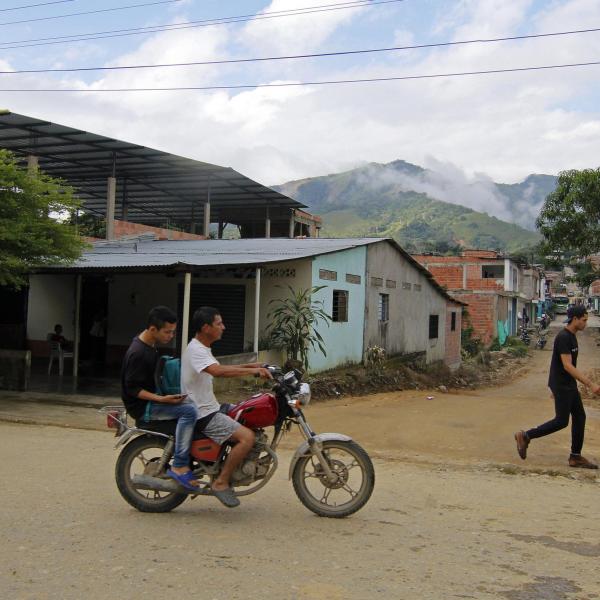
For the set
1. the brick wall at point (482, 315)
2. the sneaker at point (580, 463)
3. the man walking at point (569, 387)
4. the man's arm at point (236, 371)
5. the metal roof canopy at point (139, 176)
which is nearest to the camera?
the man's arm at point (236, 371)

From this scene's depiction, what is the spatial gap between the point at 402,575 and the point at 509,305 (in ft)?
139

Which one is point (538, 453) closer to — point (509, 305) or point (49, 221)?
point (49, 221)

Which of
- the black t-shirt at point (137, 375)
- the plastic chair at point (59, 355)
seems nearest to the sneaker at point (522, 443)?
the black t-shirt at point (137, 375)

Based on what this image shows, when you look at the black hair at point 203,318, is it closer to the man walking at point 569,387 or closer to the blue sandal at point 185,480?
the blue sandal at point 185,480

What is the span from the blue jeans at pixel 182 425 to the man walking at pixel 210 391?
0.06 metres

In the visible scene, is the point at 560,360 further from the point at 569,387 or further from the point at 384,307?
the point at 384,307

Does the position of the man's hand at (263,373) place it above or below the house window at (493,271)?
below

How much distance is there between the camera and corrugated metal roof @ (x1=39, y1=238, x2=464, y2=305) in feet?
40.8

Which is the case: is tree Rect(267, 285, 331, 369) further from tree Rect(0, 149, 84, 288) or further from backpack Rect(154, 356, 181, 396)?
backpack Rect(154, 356, 181, 396)

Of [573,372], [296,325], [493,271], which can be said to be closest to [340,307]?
[296,325]

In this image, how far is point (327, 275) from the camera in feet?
50.4

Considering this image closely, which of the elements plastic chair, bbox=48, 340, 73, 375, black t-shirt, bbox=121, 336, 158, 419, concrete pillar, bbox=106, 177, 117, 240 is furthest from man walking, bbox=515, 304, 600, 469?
concrete pillar, bbox=106, 177, 117, 240

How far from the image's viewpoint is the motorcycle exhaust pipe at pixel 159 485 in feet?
15.5

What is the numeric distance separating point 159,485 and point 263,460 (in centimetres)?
79
